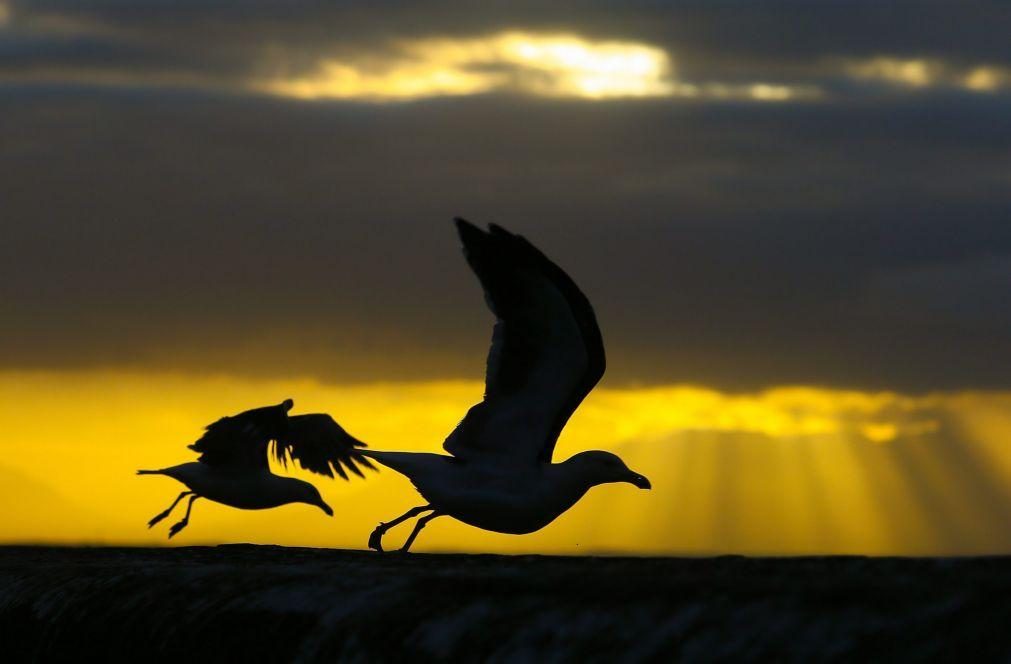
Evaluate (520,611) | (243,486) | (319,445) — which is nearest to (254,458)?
(243,486)

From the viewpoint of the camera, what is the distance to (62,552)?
43.9 feet

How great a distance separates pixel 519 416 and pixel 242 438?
11.7m

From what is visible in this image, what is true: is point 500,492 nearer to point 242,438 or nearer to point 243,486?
point 242,438

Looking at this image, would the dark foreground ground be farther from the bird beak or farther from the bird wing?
the bird beak

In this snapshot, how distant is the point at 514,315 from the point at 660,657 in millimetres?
9024

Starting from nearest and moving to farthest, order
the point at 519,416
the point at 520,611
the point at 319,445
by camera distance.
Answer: the point at 520,611 < the point at 519,416 < the point at 319,445

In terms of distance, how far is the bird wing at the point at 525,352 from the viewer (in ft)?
47.9

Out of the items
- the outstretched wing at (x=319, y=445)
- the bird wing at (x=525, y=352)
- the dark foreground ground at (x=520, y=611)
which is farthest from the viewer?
the outstretched wing at (x=319, y=445)

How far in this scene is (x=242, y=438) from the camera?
26859 mm

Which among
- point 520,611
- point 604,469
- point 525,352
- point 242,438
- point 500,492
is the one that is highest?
point 242,438

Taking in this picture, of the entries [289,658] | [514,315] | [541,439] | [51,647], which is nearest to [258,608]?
[289,658]

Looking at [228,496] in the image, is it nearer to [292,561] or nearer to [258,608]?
[292,561]

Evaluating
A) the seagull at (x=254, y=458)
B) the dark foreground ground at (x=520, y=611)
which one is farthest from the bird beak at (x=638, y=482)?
the seagull at (x=254, y=458)

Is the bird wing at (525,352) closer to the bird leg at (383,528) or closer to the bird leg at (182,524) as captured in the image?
the bird leg at (383,528)
